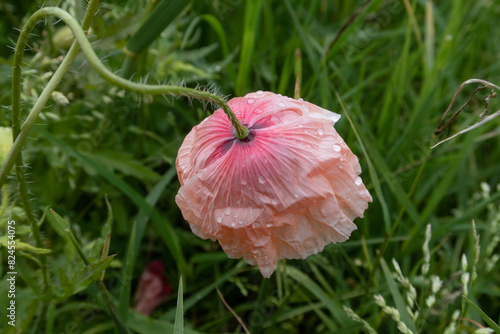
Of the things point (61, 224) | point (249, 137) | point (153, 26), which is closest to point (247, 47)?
point (153, 26)

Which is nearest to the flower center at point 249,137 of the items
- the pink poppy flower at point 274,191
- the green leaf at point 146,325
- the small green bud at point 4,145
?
the pink poppy flower at point 274,191

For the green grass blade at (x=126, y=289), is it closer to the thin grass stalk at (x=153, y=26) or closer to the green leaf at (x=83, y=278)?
the green leaf at (x=83, y=278)

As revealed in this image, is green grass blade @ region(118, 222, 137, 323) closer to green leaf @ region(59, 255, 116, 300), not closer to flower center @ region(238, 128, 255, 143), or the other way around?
green leaf @ region(59, 255, 116, 300)

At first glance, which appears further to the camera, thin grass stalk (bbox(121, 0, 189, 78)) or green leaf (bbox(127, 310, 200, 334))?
green leaf (bbox(127, 310, 200, 334))

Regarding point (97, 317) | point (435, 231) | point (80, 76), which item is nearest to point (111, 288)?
point (97, 317)

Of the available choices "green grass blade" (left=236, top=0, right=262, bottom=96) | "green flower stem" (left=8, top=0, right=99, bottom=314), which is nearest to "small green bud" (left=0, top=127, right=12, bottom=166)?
"green flower stem" (left=8, top=0, right=99, bottom=314)

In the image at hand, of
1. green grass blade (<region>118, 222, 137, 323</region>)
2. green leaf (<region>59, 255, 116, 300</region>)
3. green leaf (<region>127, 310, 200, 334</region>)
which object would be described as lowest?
green leaf (<region>127, 310, 200, 334</region>)

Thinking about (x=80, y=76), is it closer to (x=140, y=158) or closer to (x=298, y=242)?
(x=140, y=158)
